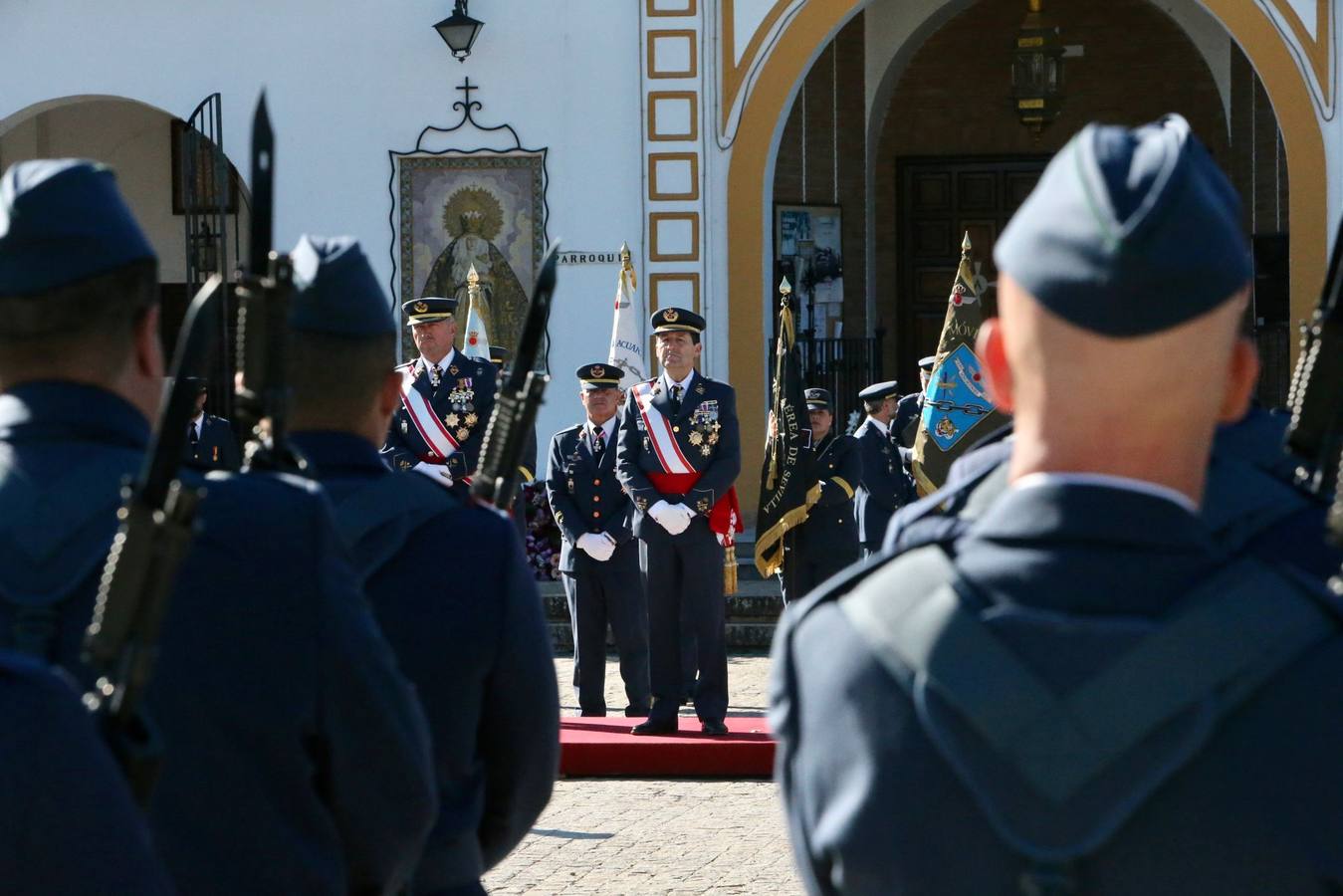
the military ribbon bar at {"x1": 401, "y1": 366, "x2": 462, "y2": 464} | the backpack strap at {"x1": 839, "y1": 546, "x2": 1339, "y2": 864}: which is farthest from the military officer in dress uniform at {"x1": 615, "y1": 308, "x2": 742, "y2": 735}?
the backpack strap at {"x1": 839, "y1": 546, "x2": 1339, "y2": 864}

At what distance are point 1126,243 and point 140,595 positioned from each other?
983mm

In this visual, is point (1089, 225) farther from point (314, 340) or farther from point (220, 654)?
point (314, 340)

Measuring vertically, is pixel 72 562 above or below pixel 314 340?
below

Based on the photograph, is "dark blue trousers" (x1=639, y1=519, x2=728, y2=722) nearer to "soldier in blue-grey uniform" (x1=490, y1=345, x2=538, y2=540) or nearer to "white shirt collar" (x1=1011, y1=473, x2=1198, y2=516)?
"soldier in blue-grey uniform" (x1=490, y1=345, x2=538, y2=540)

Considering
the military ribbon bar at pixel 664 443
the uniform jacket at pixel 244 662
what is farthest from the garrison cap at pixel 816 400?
the uniform jacket at pixel 244 662

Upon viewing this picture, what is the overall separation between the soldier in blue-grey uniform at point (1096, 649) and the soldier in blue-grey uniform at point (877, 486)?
10.7 meters

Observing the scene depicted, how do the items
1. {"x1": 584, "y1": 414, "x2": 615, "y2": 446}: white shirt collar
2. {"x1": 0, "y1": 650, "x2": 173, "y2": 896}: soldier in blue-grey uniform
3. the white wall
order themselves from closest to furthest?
{"x1": 0, "y1": 650, "x2": 173, "y2": 896}: soldier in blue-grey uniform < {"x1": 584, "y1": 414, "x2": 615, "y2": 446}: white shirt collar < the white wall

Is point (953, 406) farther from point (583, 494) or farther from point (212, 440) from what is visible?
point (212, 440)

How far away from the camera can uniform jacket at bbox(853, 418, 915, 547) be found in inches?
506

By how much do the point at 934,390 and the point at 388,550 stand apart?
26.7 ft

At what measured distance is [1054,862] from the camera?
1772 mm

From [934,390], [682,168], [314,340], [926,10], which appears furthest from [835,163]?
[314,340]

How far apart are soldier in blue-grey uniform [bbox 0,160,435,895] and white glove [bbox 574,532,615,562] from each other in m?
8.04

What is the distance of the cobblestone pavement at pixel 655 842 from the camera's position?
6832mm
